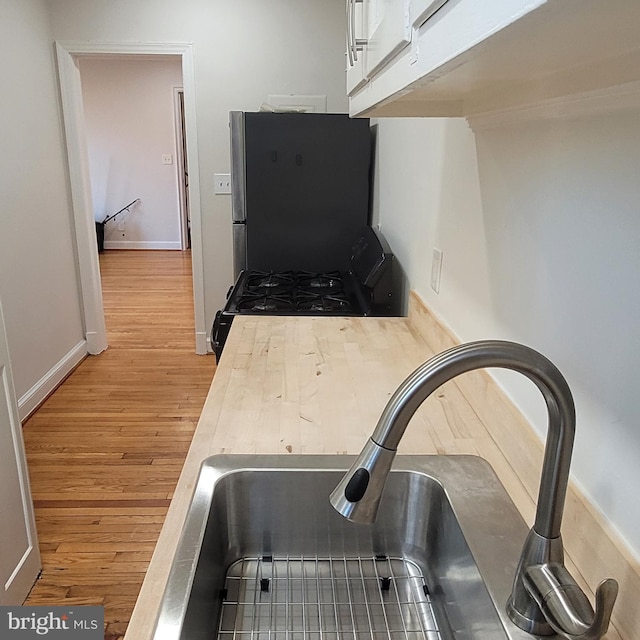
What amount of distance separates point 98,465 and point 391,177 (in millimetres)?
1827

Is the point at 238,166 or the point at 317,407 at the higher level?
the point at 238,166

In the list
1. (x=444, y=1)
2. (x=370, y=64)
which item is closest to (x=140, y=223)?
(x=370, y=64)

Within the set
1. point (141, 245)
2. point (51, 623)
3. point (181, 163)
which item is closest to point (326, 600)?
point (51, 623)

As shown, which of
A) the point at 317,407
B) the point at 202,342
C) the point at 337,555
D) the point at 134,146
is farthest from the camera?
the point at 134,146

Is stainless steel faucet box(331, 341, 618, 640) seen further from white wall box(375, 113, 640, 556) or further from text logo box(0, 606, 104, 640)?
text logo box(0, 606, 104, 640)

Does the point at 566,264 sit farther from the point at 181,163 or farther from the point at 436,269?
the point at 181,163

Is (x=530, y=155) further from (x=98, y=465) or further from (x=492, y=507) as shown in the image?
(x=98, y=465)

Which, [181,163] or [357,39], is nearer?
[357,39]

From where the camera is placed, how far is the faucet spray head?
0.56 m

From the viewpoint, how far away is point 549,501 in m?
0.61

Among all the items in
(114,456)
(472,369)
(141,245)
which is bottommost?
(114,456)

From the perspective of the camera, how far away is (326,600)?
2.90ft

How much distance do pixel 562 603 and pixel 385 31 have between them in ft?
2.39

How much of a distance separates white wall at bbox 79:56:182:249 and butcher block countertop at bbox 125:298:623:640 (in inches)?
231
